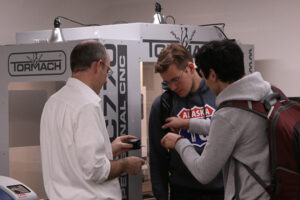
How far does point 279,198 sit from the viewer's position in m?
1.77

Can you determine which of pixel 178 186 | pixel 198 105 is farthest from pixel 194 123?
pixel 178 186

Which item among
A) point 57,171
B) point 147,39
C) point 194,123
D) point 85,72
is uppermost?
point 147,39

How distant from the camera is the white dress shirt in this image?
1970 mm

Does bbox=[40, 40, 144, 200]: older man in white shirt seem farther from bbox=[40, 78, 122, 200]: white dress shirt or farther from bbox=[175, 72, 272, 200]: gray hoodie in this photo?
bbox=[175, 72, 272, 200]: gray hoodie

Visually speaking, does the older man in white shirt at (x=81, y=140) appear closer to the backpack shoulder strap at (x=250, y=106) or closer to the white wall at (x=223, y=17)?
the backpack shoulder strap at (x=250, y=106)

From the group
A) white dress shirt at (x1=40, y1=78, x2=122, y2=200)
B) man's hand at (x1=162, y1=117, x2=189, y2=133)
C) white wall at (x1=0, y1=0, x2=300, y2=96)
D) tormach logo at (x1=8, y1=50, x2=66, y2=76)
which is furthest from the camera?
white wall at (x1=0, y1=0, x2=300, y2=96)

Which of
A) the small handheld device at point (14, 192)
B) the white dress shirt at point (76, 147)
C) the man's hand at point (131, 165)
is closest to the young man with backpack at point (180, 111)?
the man's hand at point (131, 165)

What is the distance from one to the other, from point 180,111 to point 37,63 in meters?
0.96

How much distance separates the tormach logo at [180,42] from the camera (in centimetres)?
296

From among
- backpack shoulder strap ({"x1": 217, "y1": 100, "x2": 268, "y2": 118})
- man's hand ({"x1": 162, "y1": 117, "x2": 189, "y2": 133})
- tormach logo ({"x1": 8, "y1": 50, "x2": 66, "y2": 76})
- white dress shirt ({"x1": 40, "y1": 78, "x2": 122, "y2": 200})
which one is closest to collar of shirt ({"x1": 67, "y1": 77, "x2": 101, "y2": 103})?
white dress shirt ({"x1": 40, "y1": 78, "x2": 122, "y2": 200})

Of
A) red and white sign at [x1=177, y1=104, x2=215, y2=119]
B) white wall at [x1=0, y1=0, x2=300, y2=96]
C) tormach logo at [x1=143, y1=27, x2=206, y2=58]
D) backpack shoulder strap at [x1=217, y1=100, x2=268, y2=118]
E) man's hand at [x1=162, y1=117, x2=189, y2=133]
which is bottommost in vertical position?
man's hand at [x1=162, y1=117, x2=189, y2=133]

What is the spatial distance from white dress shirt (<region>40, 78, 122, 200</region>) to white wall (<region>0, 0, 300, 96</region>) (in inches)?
91.3

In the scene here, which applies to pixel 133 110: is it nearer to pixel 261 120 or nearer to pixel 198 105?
pixel 198 105

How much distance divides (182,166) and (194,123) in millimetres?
267
